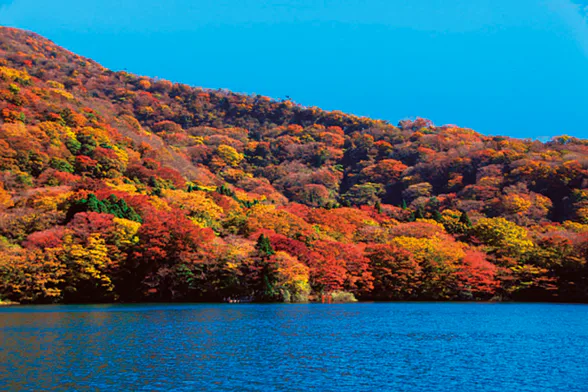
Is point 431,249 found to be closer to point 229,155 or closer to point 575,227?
point 575,227

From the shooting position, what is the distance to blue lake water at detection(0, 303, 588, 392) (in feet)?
65.8

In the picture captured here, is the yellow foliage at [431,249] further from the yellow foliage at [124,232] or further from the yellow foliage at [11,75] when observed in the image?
the yellow foliage at [11,75]

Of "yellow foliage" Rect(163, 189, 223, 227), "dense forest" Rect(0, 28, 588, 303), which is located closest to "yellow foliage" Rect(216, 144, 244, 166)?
"dense forest" Rect(0, 28, 588, 303)

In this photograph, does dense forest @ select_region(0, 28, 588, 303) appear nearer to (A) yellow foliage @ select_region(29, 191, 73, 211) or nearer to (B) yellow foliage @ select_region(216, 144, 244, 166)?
(A) yellow foliage @ select_region(29, 191, 73, 211)

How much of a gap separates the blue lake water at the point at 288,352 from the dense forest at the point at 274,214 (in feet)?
46.0

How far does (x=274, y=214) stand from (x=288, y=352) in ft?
144

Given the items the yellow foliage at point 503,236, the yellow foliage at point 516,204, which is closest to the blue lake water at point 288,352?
the yellow foliage at point 503,236

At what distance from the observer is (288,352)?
2602cm

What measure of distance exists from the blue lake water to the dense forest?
46.0 feet

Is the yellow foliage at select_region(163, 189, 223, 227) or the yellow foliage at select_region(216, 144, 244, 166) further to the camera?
the yellow foliage at select_region(216, 144, 244, 166)

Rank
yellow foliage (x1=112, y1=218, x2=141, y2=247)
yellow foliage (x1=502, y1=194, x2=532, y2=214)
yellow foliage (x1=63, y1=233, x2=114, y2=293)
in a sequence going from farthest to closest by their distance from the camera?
yellow foliage (x1=502, y1=194, x2=532, y2=214)
yellow foliage (x1=112, y1=218, x2=141, y2=247)
yellow foliage (x1=63, y1=233, x2=114, y2=293)

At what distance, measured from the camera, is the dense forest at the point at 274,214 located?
56156mm

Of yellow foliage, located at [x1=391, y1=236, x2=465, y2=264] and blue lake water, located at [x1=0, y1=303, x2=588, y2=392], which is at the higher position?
yellow foliage, located at [x1=391, y1=236, x2=465, y2=264]

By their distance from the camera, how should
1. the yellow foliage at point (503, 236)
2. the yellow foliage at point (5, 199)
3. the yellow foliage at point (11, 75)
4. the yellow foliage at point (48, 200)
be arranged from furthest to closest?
1. the yellow foliage at point (11, 75)
2. the yellow foliage at point (503, 236)
3. the yellow foliage at point (5, 199)
4. the yellow foliage at point (48, 200)
